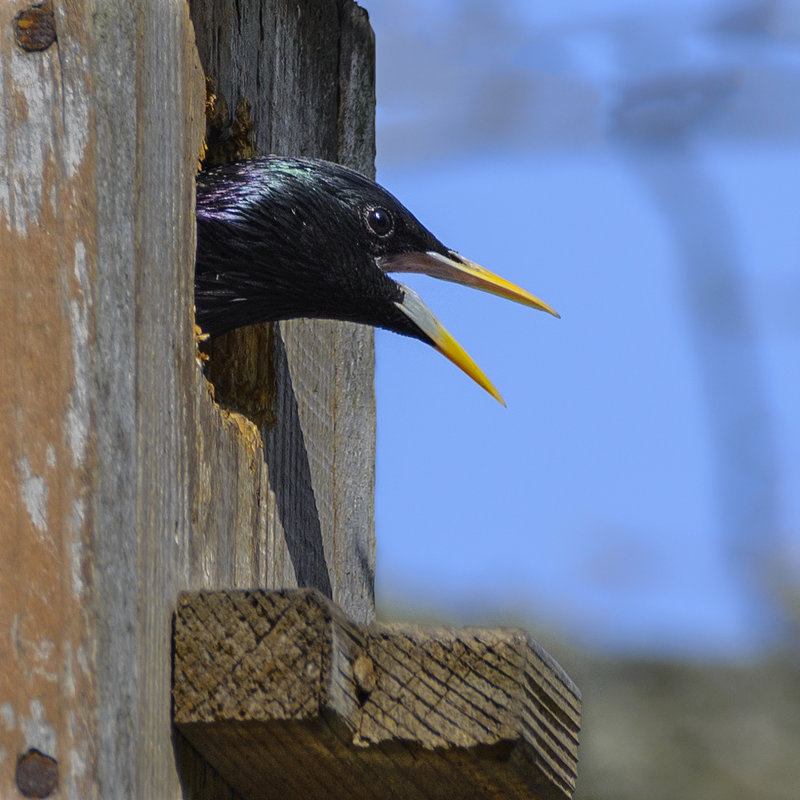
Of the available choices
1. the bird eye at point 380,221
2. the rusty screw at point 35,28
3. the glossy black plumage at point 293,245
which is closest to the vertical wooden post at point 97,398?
the rusty screw at point 35,28

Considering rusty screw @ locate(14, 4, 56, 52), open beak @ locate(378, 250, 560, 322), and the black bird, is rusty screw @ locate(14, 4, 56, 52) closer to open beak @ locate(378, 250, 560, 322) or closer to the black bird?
the black bird

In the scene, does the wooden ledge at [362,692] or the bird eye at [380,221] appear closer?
the wooden ledge at [362,692]

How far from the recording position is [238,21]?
2.48m

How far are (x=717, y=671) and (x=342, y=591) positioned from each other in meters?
6.09

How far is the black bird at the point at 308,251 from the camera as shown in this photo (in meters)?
2.40

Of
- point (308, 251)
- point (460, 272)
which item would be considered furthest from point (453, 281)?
point (308, 251)

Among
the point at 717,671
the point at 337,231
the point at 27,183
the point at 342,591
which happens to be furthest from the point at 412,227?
the point at 717,671

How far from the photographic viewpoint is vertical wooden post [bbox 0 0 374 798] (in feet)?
4.76

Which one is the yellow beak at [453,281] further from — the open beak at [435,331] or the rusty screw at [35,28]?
the rusty screw at [35,28]

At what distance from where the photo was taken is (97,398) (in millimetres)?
1518

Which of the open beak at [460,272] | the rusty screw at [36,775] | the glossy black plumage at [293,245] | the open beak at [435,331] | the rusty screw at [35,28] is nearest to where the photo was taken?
the rusty screw at [36,775]

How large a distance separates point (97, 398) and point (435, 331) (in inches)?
47.2

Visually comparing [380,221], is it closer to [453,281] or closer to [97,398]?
[453,281]

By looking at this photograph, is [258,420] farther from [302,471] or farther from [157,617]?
[157,617]
